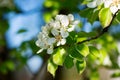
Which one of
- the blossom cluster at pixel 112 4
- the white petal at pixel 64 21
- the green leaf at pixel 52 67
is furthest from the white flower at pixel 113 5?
the green leaf at pixel 52 67

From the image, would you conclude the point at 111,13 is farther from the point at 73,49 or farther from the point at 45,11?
the point at 45,11

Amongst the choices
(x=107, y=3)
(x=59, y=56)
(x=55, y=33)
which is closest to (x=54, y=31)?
(x=55, y=33)

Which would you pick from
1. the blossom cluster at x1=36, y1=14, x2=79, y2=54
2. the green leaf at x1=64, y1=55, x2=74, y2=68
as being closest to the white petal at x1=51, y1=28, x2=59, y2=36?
the blossom cluster at x1=36, y1=14, x2=79, y2=54

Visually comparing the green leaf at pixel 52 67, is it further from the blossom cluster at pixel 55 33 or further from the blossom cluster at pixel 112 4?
the blossom cluster at pixel 112 4

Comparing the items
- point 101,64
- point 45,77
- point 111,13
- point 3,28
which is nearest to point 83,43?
point 111,13

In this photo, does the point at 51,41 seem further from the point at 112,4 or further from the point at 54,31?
the point at 112,4

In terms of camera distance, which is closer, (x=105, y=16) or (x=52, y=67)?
(x=105, y=16)
